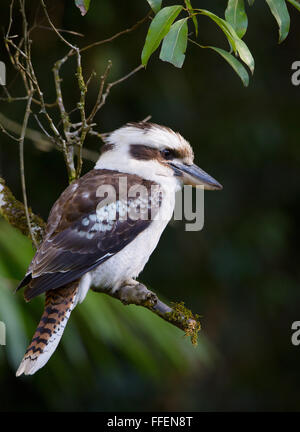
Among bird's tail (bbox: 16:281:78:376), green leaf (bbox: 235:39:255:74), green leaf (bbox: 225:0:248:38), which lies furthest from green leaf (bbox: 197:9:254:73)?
bird's tail (bbox: 16:281:78:376)

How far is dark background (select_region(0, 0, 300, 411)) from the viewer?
4.27 metres

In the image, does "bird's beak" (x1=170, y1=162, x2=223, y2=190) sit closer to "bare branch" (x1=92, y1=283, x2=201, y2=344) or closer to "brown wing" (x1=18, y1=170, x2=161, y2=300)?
"brown wing" (x1=18, y1=170, x2=161, y2=300)

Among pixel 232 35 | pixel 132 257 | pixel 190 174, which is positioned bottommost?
pixel 132 257

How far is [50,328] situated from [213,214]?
10.5 ft

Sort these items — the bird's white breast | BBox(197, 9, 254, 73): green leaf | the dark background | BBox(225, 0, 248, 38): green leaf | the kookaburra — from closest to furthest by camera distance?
BBox(197, 9, 254, 73): green leaf
BBox(225, 0, 248, 38): green leaf
the kookaburra
the bird's white breast
the dark background

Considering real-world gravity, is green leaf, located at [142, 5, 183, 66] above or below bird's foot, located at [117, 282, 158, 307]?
above

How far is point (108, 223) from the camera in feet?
6.72

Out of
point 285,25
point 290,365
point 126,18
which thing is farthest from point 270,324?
point 285,25

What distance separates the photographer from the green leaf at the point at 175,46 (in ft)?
5.06

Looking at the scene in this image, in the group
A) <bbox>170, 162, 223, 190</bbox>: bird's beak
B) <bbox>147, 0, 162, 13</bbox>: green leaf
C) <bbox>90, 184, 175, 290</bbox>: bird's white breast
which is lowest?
<bbox>90, 184, 175, 290</bbox>: bird's white breast

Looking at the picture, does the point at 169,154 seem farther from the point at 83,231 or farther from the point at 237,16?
the point at 237,16

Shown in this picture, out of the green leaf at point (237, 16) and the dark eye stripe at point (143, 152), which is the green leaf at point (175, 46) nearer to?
the green leaf at point (237, 16)

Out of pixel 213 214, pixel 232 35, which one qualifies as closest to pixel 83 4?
pixel 232 35

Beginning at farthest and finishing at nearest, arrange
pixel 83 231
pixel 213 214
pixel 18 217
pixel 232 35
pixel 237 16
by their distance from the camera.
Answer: pixel 213 214 → pixel 18 217 → pixel 83 231 → pixel 237 16 → pixel 232 35
